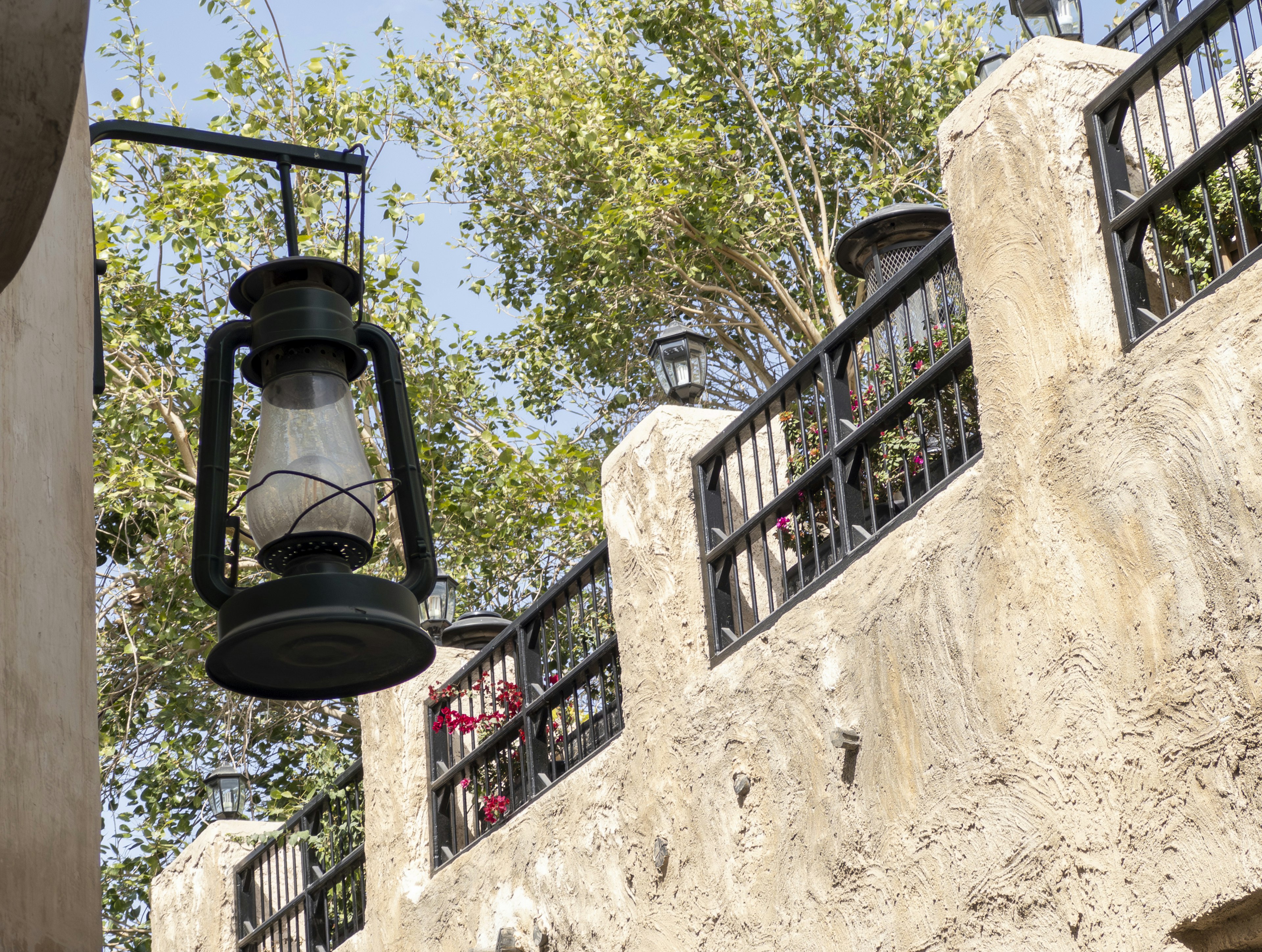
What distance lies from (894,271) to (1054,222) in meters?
3.04

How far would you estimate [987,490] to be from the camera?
5625 mm

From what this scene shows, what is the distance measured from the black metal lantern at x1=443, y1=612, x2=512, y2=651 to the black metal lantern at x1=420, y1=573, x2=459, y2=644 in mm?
74

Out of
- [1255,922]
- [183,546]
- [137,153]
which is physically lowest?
[1255,922]

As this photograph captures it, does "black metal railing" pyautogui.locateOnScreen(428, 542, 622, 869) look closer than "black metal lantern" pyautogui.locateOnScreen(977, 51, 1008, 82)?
No

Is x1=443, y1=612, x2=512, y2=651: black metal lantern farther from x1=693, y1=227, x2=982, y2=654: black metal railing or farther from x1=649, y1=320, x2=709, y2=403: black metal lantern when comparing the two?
x1=693, y1=227, x2=982, y2=654: black metal railing

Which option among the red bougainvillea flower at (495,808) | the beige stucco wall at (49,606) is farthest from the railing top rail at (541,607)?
the beige stucco wall at (49,606)

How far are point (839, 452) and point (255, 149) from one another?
12.4 feet

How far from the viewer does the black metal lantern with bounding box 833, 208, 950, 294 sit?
8508mm

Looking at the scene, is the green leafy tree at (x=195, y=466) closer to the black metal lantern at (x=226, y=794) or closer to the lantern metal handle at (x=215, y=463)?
the black metal lantern at (x=226, y=794)

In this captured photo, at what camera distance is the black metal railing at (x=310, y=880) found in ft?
34.6

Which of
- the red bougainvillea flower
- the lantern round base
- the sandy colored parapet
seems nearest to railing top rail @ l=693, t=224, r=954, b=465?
the red bougainvillea flower

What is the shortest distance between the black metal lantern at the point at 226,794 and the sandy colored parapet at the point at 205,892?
105 mm

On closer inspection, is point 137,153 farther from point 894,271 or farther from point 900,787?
point 900,787

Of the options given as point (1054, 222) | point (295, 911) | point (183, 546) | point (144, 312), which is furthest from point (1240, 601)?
point (144, 312)
